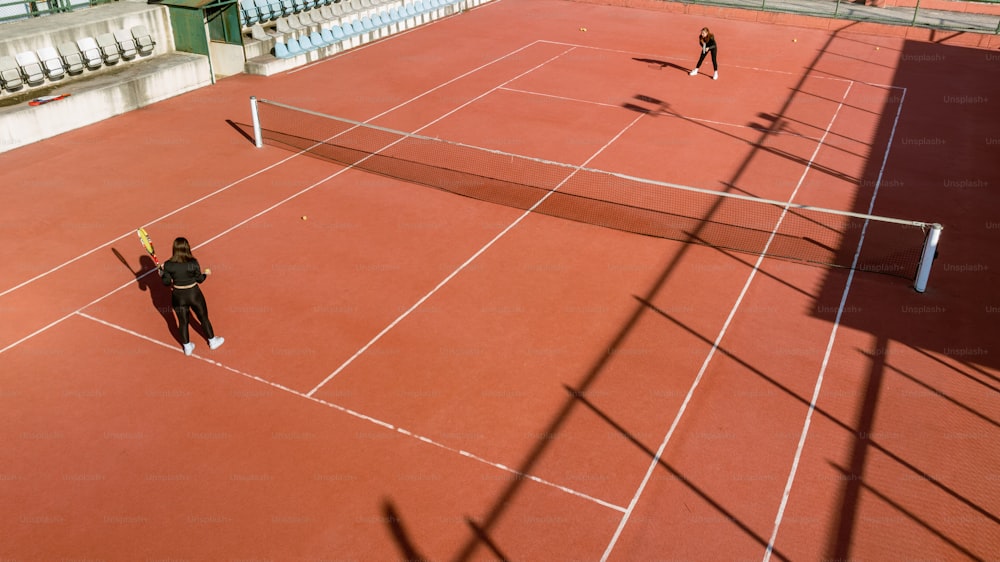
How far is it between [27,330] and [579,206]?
1035 centimetres

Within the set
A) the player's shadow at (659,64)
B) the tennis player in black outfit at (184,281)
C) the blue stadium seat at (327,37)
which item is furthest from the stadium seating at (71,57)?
the player's shadow at (659,64)

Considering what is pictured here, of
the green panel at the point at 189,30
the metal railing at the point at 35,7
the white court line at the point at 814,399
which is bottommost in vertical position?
the white court line at the point at 814,399

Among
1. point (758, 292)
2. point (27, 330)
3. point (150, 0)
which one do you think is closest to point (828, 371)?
point (758, 292)

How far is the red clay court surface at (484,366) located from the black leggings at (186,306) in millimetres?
478

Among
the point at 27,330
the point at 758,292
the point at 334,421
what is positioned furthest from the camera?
the point at 758,292

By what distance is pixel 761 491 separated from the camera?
31.0 ft

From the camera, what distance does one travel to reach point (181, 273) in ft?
36.3

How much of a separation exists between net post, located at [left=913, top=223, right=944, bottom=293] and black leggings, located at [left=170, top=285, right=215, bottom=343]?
11.8 metres

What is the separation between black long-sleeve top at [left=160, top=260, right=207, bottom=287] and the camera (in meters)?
11.0

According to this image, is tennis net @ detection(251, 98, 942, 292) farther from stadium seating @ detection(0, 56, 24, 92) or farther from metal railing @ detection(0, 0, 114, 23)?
metal railing @ detection(0, 0, 114, 23)

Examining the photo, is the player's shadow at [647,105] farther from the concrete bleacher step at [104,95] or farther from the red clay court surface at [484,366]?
the concrete bleacher step at [104,95]

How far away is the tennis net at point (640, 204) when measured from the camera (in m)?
14.9

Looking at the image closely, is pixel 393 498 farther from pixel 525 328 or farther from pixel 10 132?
pixel 10 132

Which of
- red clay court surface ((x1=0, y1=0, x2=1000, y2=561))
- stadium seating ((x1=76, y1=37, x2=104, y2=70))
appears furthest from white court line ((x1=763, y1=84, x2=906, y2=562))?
stadium seating ((x1=76, y1=37, x2=104, y2=70))
